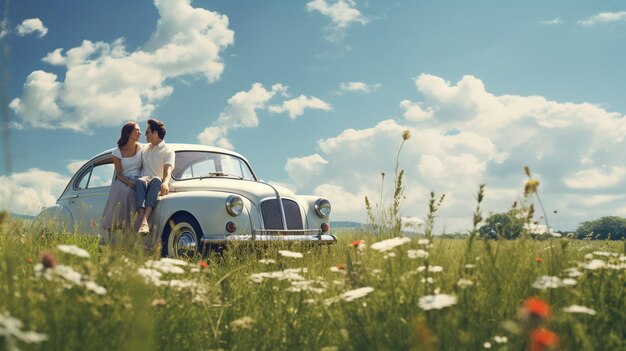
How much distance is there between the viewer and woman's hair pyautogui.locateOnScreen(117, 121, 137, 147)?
28.2 ft

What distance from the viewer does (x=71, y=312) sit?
2826 millimetres

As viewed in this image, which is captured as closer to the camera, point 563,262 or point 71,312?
point 71,312

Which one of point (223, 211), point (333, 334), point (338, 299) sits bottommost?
point (333, 334)

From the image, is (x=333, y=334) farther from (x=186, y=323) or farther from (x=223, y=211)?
(x=223, y=211)

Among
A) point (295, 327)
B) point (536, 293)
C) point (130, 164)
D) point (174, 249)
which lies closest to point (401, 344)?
point (295, 327)

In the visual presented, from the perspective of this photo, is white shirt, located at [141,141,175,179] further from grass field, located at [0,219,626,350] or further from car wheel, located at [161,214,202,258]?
grass field, located at [0,219,626,350]

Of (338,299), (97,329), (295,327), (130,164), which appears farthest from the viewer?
(130,164)

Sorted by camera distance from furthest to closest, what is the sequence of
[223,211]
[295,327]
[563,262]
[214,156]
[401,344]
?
[214,156] < [223,211] < [563,262] < [295,327] < [401,344]

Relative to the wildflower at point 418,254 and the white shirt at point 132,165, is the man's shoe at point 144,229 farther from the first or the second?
the wildflower at point 418,254

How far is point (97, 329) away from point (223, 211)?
A: 483cm

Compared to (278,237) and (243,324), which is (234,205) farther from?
(243,324)

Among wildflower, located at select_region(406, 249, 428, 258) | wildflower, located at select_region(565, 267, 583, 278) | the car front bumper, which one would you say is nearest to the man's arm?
the car front bumper

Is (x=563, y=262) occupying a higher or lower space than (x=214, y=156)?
lower

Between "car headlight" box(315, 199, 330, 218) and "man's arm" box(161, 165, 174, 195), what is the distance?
234 centimetres
